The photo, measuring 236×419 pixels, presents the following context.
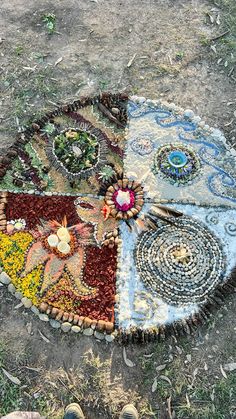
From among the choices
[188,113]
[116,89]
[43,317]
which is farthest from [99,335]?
[116,89]

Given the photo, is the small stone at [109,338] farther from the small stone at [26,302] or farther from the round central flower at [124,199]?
the round central flower at [124,199]

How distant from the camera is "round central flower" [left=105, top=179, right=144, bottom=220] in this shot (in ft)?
20.5

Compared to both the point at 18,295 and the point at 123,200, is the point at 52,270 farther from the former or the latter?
the point at 123,200

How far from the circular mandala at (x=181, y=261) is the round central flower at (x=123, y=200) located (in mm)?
405

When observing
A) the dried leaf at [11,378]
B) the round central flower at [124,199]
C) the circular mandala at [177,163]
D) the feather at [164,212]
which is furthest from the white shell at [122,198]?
the dried leaf at [11,378]

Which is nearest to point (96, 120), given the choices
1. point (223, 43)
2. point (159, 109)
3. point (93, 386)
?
point (159, 109)

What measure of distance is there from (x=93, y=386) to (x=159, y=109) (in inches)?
156

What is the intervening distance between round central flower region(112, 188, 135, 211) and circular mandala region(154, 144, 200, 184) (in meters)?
0.65

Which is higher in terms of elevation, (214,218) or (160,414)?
(214,218)

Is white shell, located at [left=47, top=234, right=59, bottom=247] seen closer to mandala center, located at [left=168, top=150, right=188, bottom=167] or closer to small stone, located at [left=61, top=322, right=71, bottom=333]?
small stone, located at [left=61, top=322, right=71, bottom=333]

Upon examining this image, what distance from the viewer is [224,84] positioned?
25.3 feet

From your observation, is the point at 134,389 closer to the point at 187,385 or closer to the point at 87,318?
the point at 187,385

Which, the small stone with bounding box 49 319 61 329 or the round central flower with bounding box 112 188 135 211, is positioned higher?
the round central flower with bounding box 112 188 135 211

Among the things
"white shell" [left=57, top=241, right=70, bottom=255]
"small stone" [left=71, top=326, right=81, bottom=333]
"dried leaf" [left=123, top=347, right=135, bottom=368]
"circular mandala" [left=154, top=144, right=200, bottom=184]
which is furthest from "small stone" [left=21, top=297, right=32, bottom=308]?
"circular mandala" [left=154, top=144, right=200, bottom=184]
